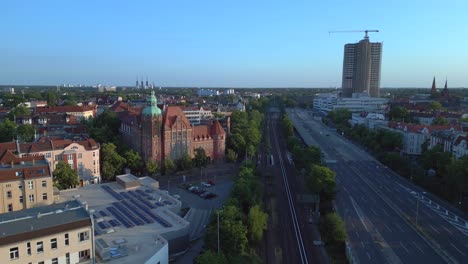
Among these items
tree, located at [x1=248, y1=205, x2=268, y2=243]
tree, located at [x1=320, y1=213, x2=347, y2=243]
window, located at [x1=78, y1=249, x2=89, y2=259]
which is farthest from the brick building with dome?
window, located at [x1=78, y1=249, x2=89, y2=259]

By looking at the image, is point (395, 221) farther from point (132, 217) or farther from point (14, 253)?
point (14, 253)

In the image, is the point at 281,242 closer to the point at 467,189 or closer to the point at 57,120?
the point at 467,189

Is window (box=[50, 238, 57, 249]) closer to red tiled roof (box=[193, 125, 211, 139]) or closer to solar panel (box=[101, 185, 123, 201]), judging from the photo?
solar panel (box=[101, 185, 123, 201])

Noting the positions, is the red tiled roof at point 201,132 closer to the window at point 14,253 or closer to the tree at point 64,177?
the tree at point 64,177

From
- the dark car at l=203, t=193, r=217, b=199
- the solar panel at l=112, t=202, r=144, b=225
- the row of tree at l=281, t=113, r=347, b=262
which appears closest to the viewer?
the row of tree at l=281, t=113, r=347, b=262

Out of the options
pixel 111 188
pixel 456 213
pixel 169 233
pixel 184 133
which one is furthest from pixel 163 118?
pixel 456 213

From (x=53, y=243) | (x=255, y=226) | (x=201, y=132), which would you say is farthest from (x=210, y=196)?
(x=53, y=243)
